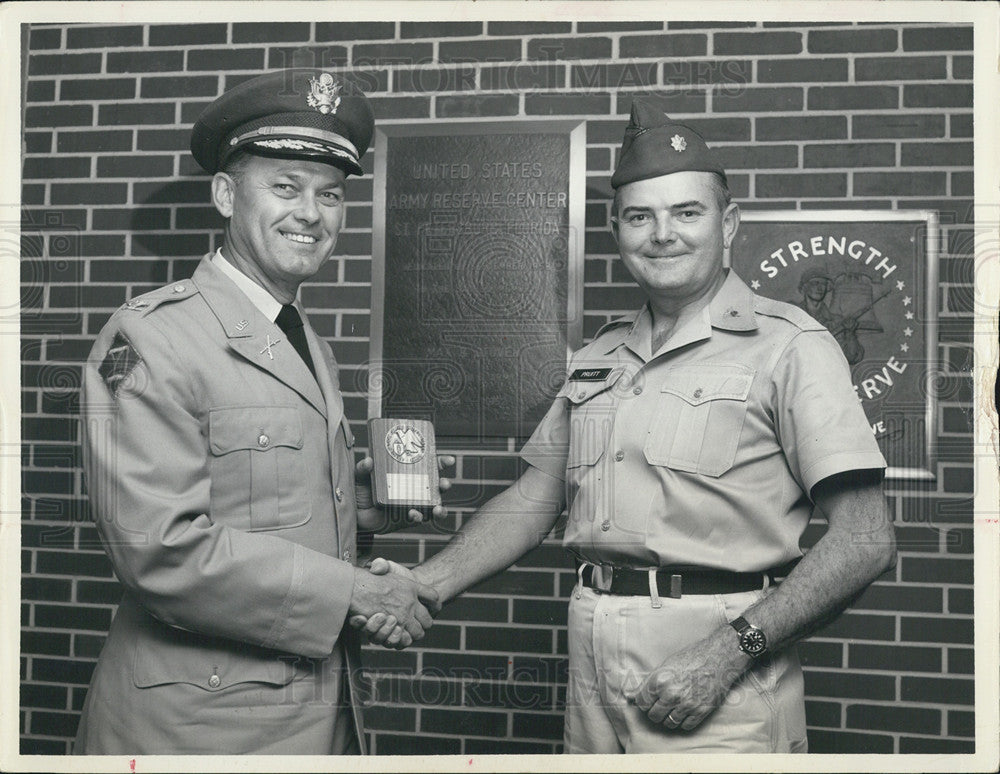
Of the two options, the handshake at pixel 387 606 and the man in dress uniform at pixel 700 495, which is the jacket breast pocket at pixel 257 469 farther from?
the man in dress uniform at pixel 700 495

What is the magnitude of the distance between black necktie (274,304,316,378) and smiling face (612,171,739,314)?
958 mm

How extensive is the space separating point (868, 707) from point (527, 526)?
4.20ft

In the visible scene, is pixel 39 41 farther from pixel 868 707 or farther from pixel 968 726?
pixel 968 726

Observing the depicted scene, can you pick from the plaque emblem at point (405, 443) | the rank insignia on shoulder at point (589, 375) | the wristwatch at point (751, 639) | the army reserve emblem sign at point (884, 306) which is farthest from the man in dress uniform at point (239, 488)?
the army reserve emblem sign at point (884, 306)

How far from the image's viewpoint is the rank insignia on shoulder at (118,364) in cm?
223

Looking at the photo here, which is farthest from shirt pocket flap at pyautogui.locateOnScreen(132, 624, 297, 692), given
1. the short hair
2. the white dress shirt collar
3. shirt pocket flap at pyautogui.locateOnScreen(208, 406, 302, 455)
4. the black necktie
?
the short hair

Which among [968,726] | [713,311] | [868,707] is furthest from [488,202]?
[968,726]

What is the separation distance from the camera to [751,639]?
2303 millimetres

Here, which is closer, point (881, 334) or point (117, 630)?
point (117, 630)

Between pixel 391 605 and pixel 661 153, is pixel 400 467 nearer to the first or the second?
pixel 391 605

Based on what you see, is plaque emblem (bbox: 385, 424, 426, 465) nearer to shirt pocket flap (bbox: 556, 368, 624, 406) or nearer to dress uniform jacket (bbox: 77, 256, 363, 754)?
dress uniform jacket (bbox: 77, 256, 363, 754)

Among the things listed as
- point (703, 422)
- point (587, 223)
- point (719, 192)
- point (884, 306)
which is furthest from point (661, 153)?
point (884, 306)

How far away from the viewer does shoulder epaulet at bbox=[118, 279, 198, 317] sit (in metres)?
2.31

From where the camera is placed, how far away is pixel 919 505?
2873 millimetres
